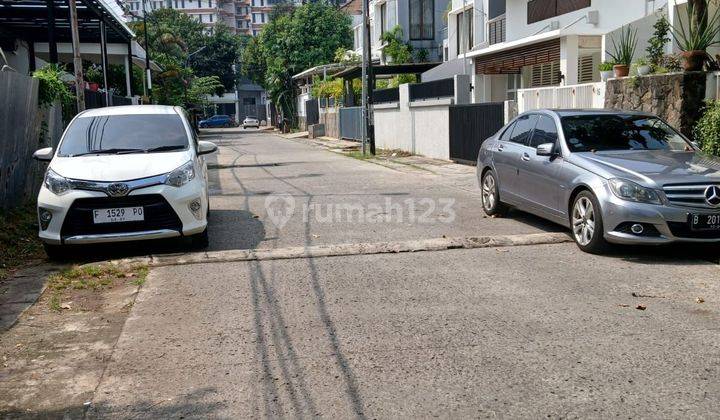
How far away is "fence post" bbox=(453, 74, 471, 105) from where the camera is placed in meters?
20.6

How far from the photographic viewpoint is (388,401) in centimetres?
406

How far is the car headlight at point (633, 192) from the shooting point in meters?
7.27

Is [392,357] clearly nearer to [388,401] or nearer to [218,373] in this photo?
[388,401]

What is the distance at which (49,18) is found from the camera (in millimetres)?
18516

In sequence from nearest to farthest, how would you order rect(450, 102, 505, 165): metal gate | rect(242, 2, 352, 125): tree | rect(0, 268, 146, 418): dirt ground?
1. rect(0, 268, 146, 418): dirt ground
2. rect(450, 102, 505, 165): metal gate
3. rect(242, 2, 352, 125): tree

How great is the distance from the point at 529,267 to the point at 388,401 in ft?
12.1

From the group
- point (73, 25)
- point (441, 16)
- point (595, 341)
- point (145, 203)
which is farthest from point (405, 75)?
point (595, 341)

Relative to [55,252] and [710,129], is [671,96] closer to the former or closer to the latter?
[710,129]

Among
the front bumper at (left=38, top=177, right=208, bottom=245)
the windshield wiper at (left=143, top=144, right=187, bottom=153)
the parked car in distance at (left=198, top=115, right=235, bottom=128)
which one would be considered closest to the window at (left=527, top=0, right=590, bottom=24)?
the windshield wiper at (left=143, top=144, right=187, bottom=153)

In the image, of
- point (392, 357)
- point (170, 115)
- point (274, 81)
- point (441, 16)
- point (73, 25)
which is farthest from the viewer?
point (274, 81)

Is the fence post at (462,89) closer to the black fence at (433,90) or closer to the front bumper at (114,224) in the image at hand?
the black fence at (433,90)

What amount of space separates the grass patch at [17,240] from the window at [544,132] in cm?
649

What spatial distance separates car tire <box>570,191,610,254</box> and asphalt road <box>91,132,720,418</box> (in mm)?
147

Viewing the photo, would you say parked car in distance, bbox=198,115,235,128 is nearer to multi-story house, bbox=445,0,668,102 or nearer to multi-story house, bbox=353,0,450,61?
multi-story house, bbox=353,0,450,61
